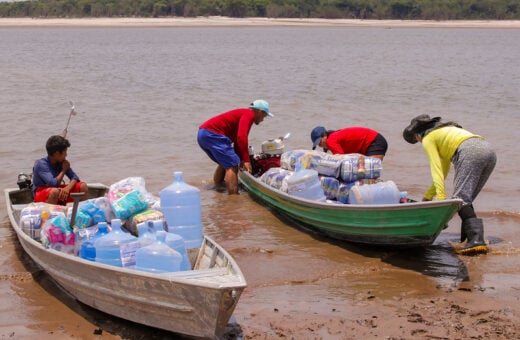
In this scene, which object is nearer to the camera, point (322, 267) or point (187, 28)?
point (322, 267)

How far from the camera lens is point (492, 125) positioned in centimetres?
1877

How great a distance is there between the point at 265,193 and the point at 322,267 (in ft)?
8.14

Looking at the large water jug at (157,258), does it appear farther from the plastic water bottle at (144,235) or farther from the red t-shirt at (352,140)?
the red t-shirt at (352,140)

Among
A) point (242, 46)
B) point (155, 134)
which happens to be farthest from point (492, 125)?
point (242, 46)

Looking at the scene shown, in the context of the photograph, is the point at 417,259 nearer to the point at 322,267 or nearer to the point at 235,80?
the point at 322,267

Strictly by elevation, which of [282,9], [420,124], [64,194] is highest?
[420,124]

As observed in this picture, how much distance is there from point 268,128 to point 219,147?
23.1 ft

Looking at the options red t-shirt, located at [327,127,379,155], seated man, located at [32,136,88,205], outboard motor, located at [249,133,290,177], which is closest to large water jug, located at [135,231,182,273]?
seated man, located at [32,136,88,205]

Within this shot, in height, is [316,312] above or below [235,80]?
above

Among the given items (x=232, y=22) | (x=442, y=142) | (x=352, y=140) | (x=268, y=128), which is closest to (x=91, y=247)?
(x=442, y=142)

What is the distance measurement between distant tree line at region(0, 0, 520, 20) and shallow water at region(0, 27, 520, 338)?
5508 centimetres

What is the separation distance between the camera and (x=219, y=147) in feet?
37.5

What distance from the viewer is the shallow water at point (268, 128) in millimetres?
7688

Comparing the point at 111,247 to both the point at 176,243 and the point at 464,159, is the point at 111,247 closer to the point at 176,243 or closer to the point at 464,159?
the point at 176,243
